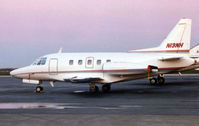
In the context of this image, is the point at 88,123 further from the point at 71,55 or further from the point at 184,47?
the point at 184,47

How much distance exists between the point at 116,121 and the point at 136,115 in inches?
61.3

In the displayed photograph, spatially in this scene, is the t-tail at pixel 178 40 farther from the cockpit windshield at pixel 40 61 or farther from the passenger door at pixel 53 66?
the cockpit windshield at pixel 40 61

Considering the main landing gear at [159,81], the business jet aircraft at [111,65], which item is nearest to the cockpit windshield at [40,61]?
the business jet aircraft at [111,65]

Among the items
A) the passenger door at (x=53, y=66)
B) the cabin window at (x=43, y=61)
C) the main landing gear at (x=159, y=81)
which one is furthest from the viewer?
the main landing gear at (x=159, y=81)

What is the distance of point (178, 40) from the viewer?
2581 centimetres

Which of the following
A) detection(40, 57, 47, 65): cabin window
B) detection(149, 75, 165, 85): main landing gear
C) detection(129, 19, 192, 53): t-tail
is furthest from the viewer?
detection(149, 75, 165, 85): main landing gear

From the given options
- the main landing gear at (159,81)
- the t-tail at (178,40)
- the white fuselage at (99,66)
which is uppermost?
the t-tail at (178,40)

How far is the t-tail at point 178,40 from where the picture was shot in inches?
1006

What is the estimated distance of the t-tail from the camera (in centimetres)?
2556

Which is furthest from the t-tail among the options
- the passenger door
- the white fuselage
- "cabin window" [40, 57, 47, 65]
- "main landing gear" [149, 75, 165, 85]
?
"cabin window" [40, 57, 47, 65]

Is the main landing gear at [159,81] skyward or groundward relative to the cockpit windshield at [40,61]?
groundward

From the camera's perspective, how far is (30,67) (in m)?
25.0

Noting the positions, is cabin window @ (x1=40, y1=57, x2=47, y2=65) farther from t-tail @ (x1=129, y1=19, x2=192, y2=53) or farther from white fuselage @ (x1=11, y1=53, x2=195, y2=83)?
t-tail @ (x1=129, y1=19, x2=192, y2=53)

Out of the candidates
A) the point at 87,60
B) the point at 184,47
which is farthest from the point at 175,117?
the point at 184,47
